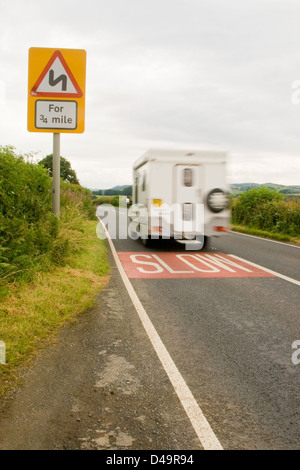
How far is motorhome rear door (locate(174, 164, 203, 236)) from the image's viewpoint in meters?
12.9

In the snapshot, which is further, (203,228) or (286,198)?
(286,198)

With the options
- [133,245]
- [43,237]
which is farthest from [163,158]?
[43,237]

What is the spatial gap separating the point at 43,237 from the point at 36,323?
11.3ft

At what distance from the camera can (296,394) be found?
3977 millimetres

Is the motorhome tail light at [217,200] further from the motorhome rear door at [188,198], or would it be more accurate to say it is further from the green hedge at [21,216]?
the green hedge at [21,216]

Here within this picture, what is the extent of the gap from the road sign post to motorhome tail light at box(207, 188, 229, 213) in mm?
5424

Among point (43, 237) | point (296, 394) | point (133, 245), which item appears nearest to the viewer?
point (296, 394)

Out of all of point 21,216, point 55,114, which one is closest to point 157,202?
point 55,114

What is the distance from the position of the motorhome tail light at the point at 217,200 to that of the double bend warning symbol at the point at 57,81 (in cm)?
563

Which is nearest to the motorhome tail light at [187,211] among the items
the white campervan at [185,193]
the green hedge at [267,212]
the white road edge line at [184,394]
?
the white campervan at [185,193]

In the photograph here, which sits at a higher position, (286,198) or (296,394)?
(286,198)

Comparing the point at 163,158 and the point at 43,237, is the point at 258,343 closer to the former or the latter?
the point at 43,237

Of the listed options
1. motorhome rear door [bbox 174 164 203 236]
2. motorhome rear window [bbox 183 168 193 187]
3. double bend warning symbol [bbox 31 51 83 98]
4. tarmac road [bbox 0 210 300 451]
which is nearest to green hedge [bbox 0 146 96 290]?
double bend warning symbol [bbox 31 51 83 98]

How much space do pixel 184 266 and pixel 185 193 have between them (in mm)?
2850
